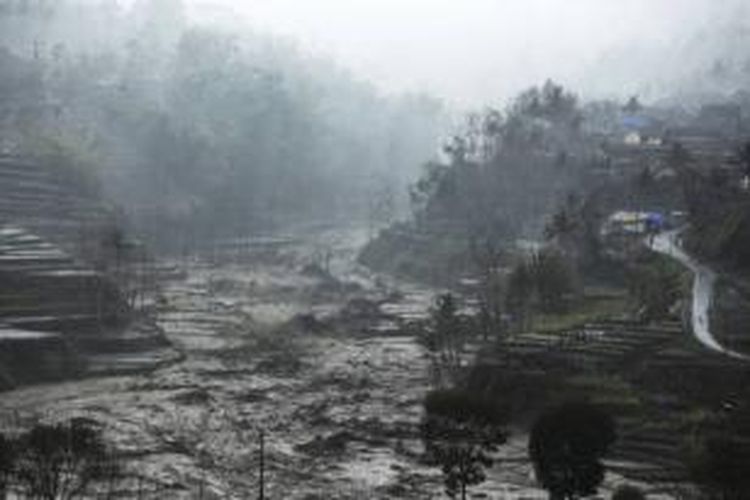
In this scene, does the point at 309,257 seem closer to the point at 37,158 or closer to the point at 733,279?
the point at 37,158

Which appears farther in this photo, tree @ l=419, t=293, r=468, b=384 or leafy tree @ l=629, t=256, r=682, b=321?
tree @ l=419, t=293, r=468, b=384

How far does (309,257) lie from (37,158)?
66.0 feet

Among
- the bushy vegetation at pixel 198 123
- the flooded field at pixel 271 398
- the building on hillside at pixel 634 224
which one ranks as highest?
the bushy vegetation at pixel 198 123

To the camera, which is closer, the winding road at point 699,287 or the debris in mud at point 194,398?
the winding road at point 699,287

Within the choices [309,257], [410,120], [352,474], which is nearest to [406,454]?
[352,474]

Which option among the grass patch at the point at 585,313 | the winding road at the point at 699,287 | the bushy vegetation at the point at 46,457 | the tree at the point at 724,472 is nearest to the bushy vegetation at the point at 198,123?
A: the winding road at the point at 699,287

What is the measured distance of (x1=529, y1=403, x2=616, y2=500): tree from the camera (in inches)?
972

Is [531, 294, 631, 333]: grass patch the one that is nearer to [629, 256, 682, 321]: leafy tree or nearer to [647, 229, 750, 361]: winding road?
[629, 256, 682, 321]: leafy tree

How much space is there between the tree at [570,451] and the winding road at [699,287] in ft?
57.7

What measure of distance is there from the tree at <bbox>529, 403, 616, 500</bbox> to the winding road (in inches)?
692

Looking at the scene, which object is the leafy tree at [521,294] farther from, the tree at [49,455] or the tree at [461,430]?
the tree at [49,455]

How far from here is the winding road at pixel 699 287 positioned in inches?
1711

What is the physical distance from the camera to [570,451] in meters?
24.8

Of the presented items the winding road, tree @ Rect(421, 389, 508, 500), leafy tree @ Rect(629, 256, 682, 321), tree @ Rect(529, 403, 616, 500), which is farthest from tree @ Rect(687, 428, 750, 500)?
leafy tree @ Rect(629, 256, 682, 321)
